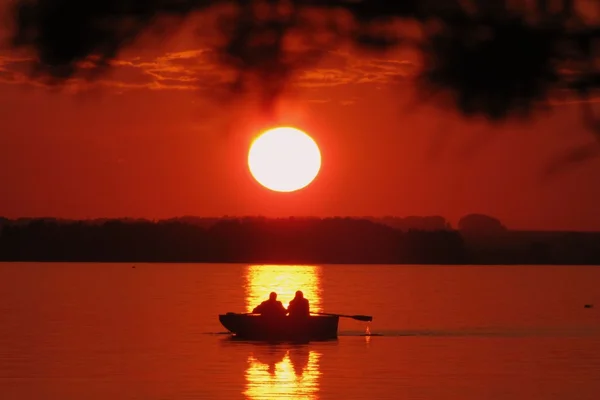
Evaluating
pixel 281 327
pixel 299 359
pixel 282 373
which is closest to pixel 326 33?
pixel 282 373

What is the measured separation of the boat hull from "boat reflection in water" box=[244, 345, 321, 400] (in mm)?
928

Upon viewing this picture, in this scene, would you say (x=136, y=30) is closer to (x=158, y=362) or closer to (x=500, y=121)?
(x=500, y=121)

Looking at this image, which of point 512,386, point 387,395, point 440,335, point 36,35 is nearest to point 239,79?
point 36,35

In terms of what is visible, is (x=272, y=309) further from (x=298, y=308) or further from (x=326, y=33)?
(x=326, y=33)

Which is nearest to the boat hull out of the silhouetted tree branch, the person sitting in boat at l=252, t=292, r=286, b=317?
the person sitting in boat at l=252, t=292, r=286, b=317

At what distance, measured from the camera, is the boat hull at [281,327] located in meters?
41.4

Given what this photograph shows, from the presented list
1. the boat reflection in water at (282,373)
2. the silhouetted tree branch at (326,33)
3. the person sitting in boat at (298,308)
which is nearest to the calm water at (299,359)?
the boat reflection in water at (282,373)

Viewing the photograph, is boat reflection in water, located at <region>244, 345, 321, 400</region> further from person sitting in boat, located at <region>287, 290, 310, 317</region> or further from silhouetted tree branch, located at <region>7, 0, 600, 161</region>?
silhouetted tree branch, located at <region>7, 0, 600, 161</region>

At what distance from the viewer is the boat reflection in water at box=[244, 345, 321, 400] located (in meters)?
34.2

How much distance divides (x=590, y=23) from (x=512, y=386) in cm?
3065

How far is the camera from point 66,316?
255 ft

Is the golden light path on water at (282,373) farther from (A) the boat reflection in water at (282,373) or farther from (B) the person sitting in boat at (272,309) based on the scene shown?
(B) the person sitting in boat at (272,309)

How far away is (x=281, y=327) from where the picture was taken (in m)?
41.4

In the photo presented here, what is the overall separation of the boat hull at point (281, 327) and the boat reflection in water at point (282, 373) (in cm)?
93
